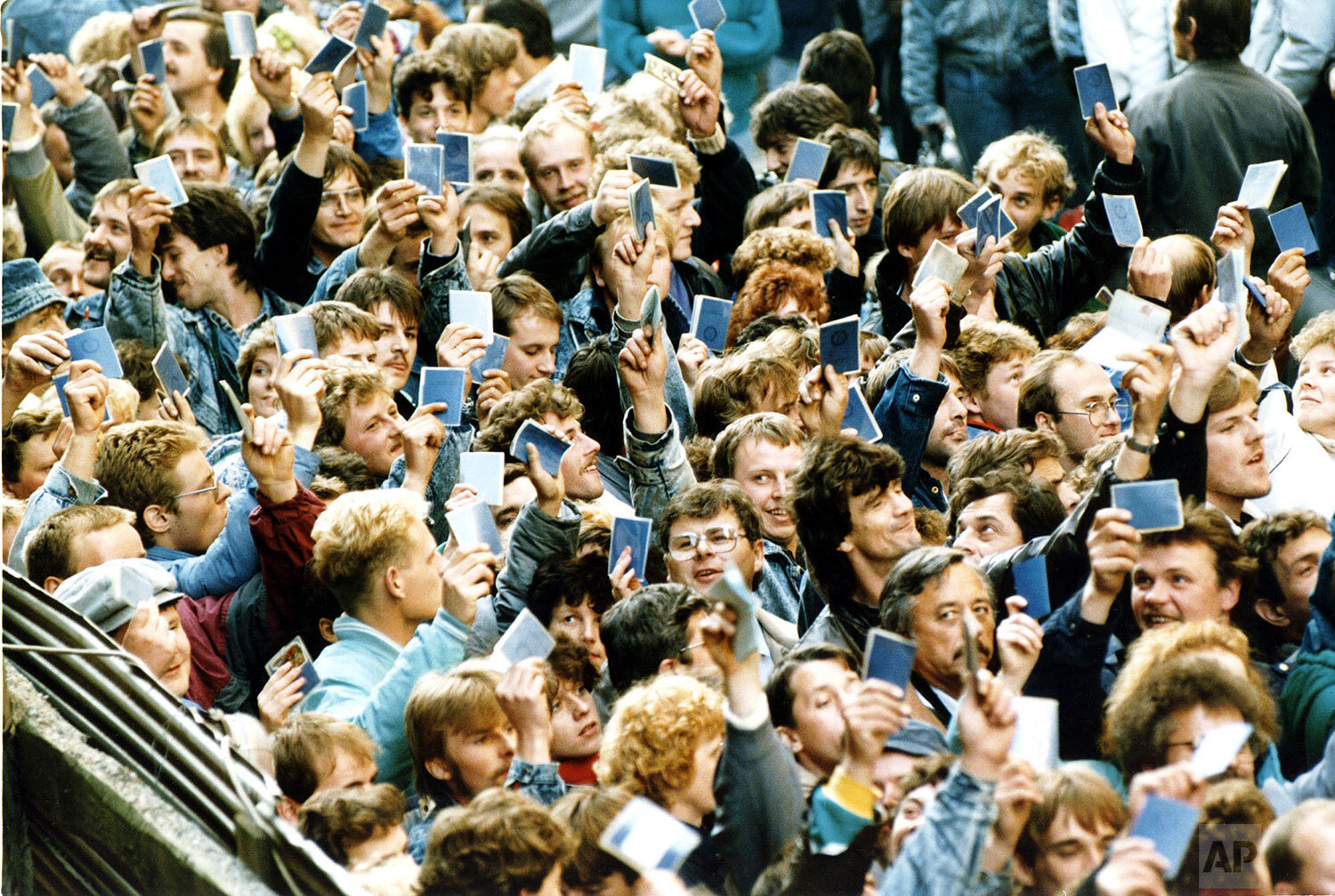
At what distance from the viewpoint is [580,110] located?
8500 mm

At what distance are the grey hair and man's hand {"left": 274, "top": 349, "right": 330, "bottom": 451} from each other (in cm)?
201

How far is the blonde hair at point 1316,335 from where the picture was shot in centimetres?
613

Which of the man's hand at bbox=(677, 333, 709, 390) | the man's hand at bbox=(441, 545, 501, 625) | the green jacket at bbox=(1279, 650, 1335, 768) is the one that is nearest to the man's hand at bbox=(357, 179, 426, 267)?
the man's hand at bbox=(677, 333, 709, 390)

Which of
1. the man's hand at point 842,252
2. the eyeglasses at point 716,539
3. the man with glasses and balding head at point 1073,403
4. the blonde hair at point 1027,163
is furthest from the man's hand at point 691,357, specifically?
the blonde hair at point 1027,163

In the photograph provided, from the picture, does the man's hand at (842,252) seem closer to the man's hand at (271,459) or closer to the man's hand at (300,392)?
the man's hand at (300,392)

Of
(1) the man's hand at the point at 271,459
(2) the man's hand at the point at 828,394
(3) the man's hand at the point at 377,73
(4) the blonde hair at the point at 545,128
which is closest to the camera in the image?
(1) the man's hand at the point at 271,459

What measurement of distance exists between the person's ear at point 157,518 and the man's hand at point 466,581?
1375 mm

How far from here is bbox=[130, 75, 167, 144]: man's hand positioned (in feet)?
32.1

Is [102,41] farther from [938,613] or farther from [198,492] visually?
[938,613]

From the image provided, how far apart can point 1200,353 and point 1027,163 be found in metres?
3.03

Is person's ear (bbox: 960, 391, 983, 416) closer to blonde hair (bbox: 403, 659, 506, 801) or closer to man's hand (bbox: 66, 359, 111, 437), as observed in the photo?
blonde hair (bbox: 403, 659, 506, 801)

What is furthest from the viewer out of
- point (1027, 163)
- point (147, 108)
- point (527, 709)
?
point (147, 108)

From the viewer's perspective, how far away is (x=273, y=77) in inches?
326

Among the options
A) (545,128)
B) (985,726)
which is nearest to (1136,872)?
(985,726)
